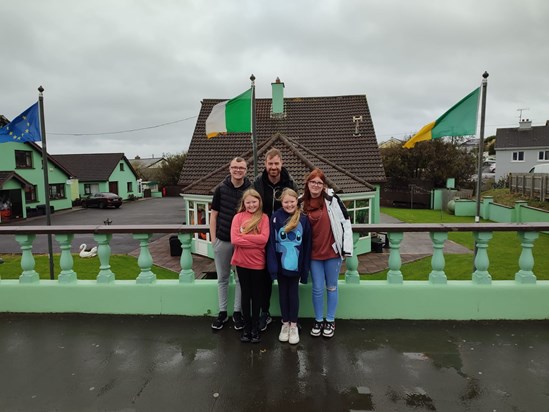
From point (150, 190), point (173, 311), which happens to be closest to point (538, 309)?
point (173, 311)

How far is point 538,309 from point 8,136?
7.80m

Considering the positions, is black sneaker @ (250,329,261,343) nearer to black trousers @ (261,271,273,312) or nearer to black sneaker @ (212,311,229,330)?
black trousers @ (261,271,273,312)

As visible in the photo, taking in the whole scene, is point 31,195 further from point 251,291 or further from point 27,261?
point 251,291

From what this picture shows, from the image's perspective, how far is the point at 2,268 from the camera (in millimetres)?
13008

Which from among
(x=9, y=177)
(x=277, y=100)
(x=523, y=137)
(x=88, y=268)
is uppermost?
(x=523, y=137)

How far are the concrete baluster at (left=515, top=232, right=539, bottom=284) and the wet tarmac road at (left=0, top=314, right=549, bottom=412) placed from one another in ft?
1.34

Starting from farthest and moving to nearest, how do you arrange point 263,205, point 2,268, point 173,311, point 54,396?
point 2,268 → point 173,311 → point 263,205 → point 54,396

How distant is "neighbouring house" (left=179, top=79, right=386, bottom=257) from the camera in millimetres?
14883

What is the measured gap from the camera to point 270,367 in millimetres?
2791

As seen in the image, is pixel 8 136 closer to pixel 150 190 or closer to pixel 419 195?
pixel 419 195

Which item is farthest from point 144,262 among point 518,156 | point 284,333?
point 518,156

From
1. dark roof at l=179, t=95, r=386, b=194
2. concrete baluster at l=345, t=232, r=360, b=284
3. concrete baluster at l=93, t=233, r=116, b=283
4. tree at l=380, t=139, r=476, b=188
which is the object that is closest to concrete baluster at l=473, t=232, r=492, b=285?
concrete baluster at l=345, t=232, r=360, b=284

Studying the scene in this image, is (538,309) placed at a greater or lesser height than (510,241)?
greater

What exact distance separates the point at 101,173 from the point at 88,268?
99.1 feet
